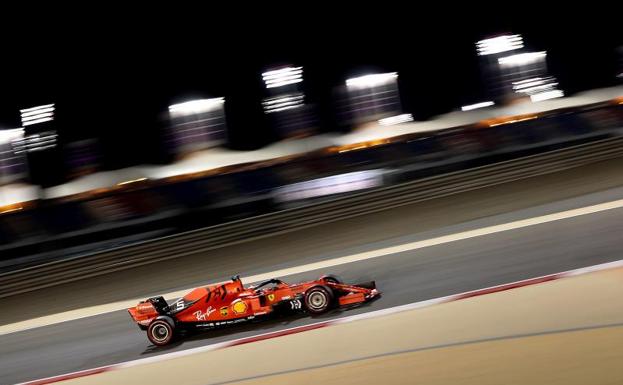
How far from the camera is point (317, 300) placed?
6625 millimetres

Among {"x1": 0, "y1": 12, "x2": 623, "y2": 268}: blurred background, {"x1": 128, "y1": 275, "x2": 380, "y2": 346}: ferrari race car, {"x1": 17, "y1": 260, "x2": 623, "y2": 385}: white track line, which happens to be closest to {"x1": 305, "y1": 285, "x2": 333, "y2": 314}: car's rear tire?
{"x1": 128, "y1": 275, "x2": 380, "y2": 346}: ferrari race car

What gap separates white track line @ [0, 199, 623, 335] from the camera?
930cm

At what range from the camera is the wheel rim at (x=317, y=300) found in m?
6.61

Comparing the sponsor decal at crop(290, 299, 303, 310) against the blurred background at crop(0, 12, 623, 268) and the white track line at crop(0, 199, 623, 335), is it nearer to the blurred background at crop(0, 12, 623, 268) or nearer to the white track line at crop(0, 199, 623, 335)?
the white track line at crop(0, 199, 623, 335)

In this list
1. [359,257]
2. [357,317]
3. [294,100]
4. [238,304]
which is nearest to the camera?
[357,317]

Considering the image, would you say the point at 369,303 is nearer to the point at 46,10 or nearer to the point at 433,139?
the point at 433,139

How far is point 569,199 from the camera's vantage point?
34.5 ft

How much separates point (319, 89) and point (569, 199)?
621 centimetres

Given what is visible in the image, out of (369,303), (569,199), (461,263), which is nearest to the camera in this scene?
(369,303)

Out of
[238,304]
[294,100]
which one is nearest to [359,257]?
[238,304]

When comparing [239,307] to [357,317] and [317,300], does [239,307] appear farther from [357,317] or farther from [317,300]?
[357,317]

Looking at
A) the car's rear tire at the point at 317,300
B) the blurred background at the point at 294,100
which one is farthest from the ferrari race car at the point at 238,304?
the blurred background at the point at 294,100

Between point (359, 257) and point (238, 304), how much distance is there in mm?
3333

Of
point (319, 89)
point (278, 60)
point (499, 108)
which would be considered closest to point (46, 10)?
point (278, 60)
